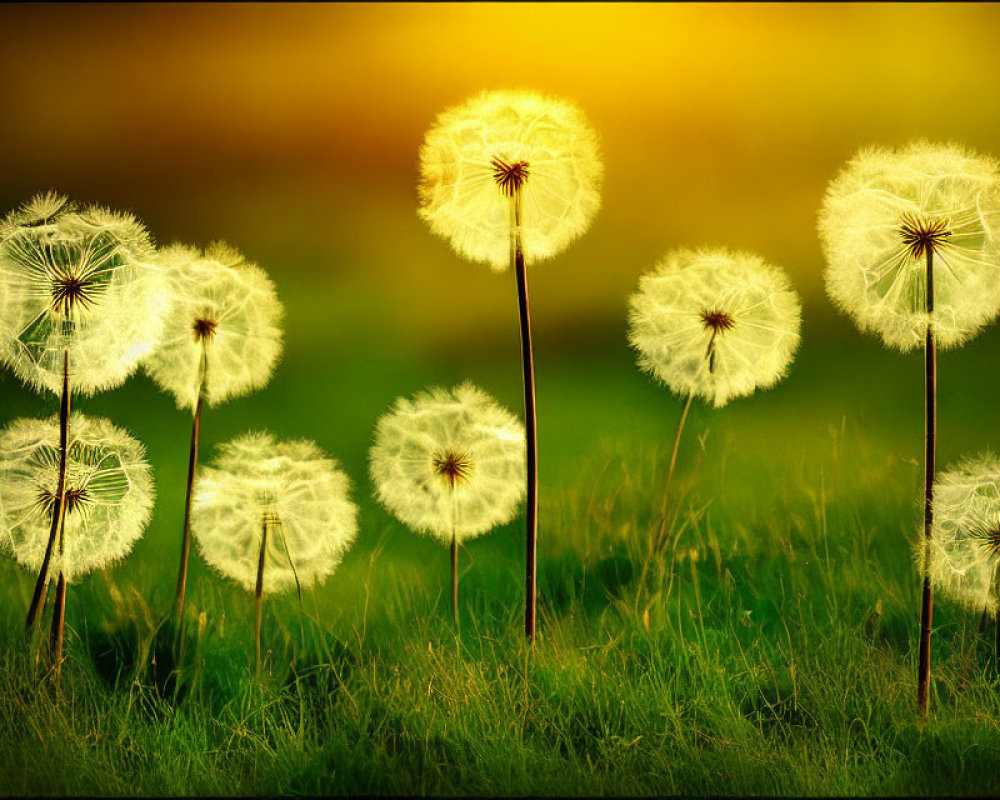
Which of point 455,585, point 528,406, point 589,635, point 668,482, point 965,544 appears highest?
point 528,406

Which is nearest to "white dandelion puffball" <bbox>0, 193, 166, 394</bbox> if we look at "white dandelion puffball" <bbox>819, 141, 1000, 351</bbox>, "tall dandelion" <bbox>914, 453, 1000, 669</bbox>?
"white dandelion puffball" <bbox>819, 141, 1000, 351</bbox>

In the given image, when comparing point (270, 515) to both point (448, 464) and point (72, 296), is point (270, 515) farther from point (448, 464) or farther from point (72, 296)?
point (72, 296)

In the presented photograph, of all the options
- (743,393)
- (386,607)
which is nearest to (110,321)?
(386,607)

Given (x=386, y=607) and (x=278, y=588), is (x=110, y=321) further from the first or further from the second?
(x=386, y=607)

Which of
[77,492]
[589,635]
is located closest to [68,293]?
[77,492]

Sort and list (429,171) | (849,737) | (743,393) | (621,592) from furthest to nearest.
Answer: (743,393) → (621,592) → (429,171) → (849,737)

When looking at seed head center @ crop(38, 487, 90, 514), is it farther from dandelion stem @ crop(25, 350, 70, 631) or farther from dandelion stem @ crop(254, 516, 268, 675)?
dandelion stem @ crop(254, 516, 268, 675)
